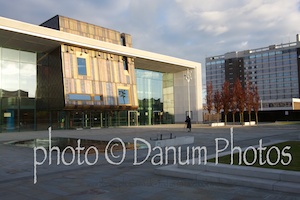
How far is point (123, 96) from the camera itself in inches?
1786

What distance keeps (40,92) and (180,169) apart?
34.8 metres

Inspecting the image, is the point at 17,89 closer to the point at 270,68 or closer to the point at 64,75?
the point at 64,75

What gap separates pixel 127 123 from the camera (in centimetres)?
5141

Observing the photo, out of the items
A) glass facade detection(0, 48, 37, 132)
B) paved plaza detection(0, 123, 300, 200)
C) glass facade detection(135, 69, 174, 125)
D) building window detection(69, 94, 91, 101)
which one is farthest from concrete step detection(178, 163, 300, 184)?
glass facade detection(135, 69, 174, 125)

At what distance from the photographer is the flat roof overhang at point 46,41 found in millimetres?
33062

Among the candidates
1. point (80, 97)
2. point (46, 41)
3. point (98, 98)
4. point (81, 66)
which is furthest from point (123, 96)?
point (46, 41)

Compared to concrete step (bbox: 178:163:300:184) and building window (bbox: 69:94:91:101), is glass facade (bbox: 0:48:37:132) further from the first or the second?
concrete step (bbox: 178:163:300:184)

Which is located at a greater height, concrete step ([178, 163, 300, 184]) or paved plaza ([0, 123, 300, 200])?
concrete step ([178, 163, 300, 184])

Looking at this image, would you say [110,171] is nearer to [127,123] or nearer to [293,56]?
[127,123]

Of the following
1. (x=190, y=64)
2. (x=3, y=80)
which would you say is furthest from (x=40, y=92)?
(x=190, y=64)

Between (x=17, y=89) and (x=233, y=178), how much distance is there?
35807 mm

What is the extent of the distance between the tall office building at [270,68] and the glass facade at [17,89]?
341ft

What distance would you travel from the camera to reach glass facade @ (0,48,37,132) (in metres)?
36.9

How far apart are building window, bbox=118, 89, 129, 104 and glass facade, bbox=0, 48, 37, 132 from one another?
39.1ft
